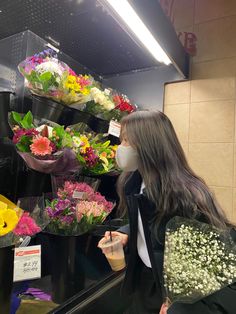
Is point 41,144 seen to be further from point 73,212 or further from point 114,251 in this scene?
point 114,251

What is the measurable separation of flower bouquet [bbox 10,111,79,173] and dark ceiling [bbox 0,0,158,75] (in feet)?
2.63

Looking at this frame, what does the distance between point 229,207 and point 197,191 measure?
1.49m

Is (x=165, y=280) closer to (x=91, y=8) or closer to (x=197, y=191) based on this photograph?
(x=197, y=191)

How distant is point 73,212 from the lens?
1.23 meters

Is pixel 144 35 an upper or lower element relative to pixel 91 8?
lower

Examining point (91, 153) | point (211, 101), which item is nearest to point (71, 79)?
point (91, 153)

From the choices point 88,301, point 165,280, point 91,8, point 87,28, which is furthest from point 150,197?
point 87,28

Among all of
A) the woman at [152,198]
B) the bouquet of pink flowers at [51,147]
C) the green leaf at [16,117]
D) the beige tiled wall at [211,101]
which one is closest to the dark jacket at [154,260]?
the woman at [152,198]

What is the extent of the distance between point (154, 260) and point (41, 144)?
664 mm

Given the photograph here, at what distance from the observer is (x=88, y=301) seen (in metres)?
1.13

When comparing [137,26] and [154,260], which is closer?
[154,260]

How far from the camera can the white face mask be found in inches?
50.2

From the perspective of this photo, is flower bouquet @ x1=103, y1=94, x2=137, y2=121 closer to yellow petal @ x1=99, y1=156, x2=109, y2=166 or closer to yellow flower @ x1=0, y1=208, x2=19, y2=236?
yellow petal @ x1=99, y1=156, x2=109, y2=166

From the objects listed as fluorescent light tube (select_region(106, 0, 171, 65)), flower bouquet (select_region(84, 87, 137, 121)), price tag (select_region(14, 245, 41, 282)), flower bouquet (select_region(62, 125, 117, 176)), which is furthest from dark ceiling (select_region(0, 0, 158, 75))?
price tag (select_region(14, 245, 41, 282))
